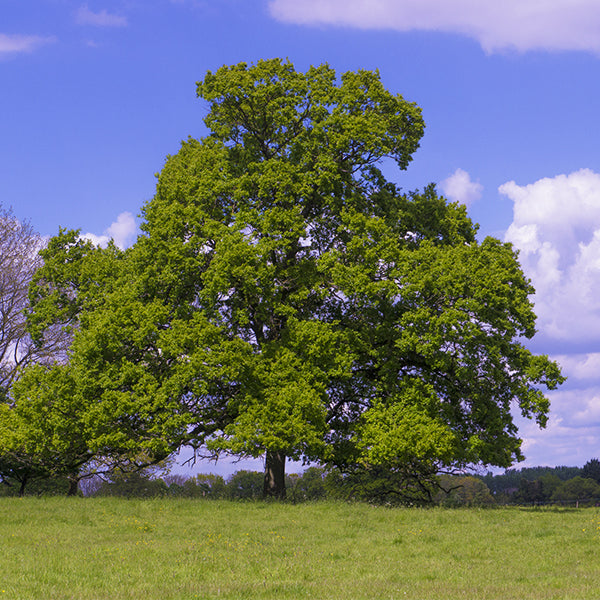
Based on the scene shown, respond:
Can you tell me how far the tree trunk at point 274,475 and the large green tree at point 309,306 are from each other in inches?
2.8

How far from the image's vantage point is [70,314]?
112 ft

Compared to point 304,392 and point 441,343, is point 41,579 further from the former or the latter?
point 441,343

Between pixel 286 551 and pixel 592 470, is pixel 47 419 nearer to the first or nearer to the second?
pixel 286 551

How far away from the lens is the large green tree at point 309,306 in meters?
27.2

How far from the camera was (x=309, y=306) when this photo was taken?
31781 mm

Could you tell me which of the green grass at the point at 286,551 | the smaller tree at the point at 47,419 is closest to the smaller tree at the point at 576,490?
the green grass at the point at 286,551

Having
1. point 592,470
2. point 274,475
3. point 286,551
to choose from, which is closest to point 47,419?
point 274,475

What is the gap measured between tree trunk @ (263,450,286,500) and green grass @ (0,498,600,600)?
4.58m

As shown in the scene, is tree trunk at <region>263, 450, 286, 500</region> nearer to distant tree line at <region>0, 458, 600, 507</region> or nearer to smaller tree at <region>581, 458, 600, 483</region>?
distant tree line at <region>0, 458, 600, 507</region>

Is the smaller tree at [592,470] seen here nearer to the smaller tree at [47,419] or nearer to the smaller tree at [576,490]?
the smaller tree at [576,490]

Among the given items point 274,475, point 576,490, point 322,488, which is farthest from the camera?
point 576,490

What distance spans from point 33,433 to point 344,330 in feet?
45.7

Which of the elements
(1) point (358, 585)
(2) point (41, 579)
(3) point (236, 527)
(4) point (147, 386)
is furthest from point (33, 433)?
(1) point (358, 585)

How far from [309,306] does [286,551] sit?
1509cm
